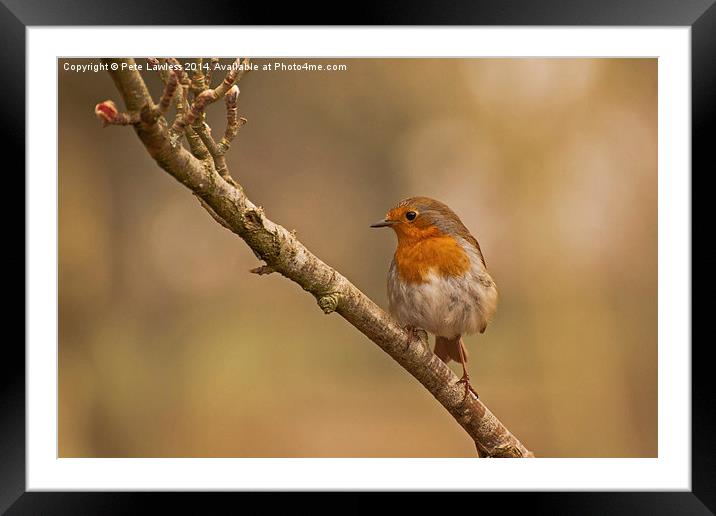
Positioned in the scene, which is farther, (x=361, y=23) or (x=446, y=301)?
(x=446, y=301)

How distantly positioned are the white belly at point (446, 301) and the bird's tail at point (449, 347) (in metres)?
0.22

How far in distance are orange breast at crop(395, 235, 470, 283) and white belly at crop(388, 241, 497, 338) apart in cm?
3

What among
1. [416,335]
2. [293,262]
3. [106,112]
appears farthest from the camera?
[416,335]

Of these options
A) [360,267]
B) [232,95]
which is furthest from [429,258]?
[360,267]

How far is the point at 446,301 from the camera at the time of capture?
3.45 m

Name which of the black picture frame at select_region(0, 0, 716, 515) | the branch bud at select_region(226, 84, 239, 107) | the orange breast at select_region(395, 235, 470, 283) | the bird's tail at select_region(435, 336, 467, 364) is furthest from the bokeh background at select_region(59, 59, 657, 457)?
the branch bud at select_region(226, 84, 239, 107)

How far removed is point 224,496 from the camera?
122 inches

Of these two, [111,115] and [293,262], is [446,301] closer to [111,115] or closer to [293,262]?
[293,262]

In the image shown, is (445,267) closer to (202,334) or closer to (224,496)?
(224,496)

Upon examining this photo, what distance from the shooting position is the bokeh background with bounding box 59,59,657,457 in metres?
4.77

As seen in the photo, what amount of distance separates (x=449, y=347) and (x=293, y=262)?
5.19 feet

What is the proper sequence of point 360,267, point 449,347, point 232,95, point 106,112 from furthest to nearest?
point 360,267 → point 449,347 → point 232,95 → point 106,112

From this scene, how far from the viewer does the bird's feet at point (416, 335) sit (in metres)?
3.01

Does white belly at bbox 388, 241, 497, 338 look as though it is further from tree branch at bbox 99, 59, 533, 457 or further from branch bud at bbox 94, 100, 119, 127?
branch bud at bbox 94, 100, 119, 127
